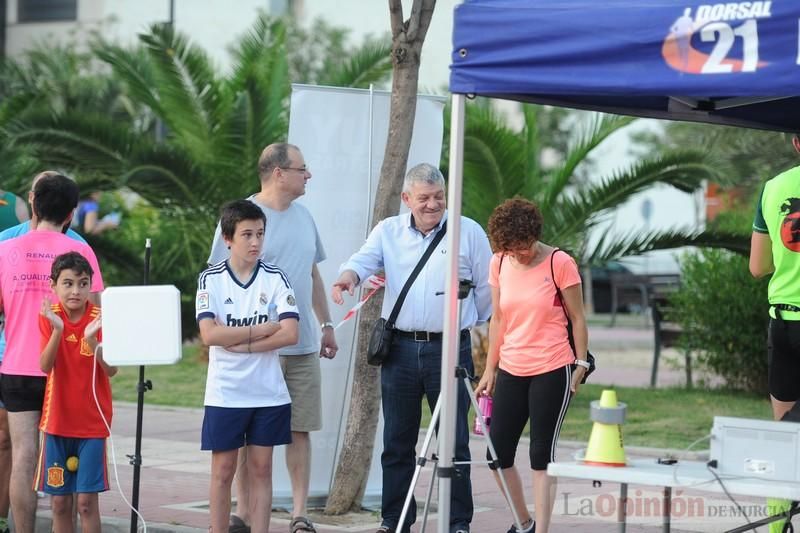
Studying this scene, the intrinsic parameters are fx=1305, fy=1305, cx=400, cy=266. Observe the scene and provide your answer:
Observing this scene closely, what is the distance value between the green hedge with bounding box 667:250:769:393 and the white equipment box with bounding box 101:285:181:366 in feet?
29.5

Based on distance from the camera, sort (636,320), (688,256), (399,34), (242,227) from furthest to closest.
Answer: (636,320) < (688,256) < (399,34) < (242,227)

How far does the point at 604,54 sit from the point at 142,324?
253 cm

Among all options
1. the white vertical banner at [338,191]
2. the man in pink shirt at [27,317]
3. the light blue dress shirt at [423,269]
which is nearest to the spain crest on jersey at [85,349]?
the man in pink shirt at [27,317]

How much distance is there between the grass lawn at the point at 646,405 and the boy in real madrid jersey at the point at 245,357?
5.27m

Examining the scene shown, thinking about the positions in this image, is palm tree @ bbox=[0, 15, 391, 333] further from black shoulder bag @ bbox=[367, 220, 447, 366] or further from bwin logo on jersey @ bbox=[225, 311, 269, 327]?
bwin logo on jersey @ bbox=[225, 311, 269, 327]

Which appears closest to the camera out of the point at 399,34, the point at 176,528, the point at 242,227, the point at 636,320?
the point at 242,227

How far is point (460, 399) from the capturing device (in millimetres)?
6801

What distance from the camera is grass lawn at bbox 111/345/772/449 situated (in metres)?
11.6

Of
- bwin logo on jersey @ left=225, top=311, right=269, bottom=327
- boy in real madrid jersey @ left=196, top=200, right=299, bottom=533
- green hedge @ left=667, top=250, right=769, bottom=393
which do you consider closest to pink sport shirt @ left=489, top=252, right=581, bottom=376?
boy in real madrid jersey @ left=196, top=200, right=299, bottom=533

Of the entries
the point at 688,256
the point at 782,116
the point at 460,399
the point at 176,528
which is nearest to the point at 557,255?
the point at 460,399

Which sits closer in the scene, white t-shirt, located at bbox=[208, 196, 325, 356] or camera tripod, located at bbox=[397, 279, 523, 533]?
camera tripod, located at bbox=[397, 279, 523, 533]

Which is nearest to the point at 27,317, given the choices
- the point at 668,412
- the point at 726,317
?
the point at 668,412

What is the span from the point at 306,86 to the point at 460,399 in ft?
7.81

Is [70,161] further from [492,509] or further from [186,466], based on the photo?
[492,509]
